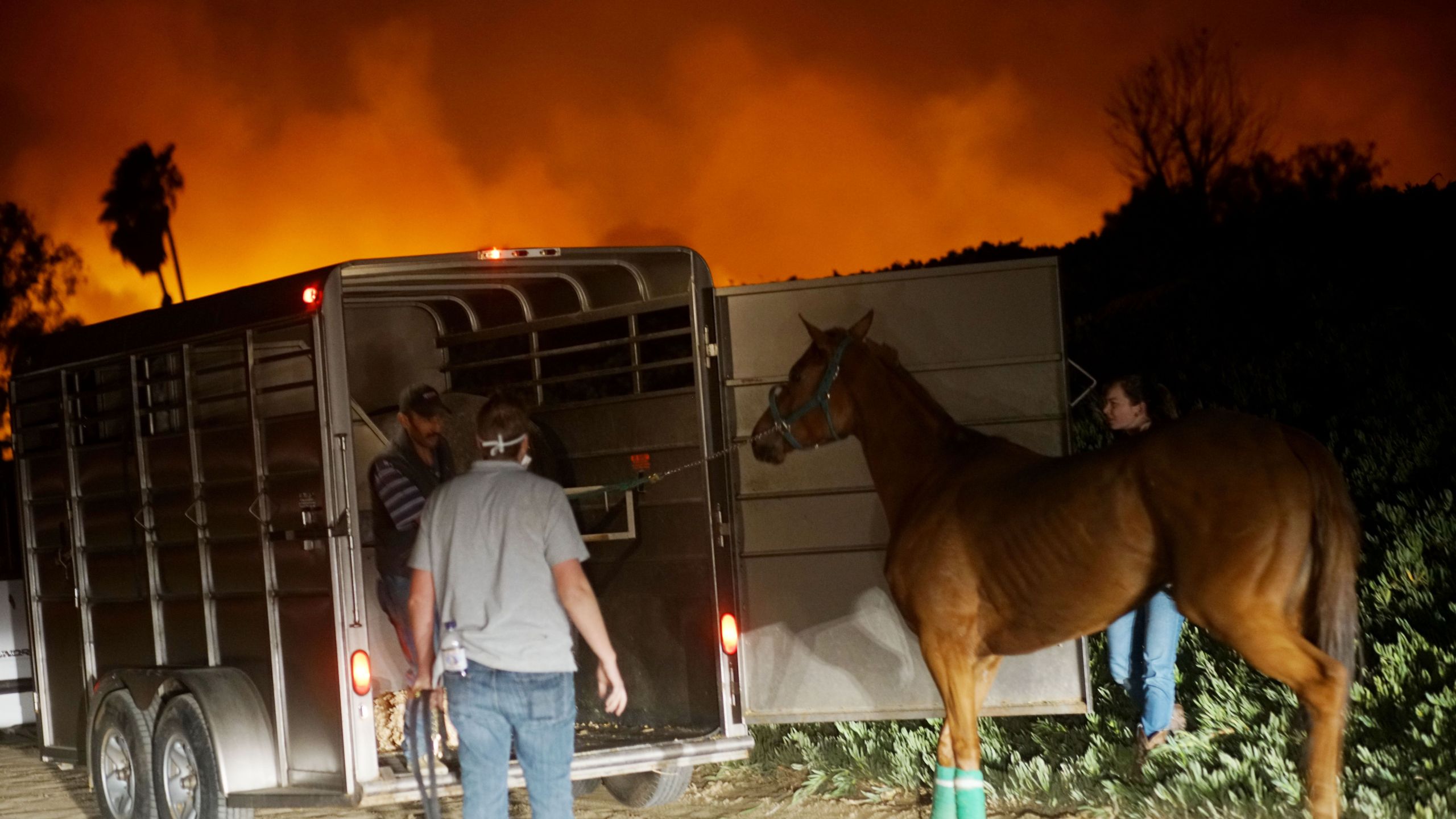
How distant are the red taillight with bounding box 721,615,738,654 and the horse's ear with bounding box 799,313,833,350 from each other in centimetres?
140

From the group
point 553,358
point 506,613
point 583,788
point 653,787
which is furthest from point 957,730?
point 553,358

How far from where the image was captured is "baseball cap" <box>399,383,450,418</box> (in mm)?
7410

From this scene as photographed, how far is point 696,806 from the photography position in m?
8.00

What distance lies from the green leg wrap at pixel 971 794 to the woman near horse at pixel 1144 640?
1250 mm

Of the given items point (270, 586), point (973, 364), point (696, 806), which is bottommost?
point (696, 806)

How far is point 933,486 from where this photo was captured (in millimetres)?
6293

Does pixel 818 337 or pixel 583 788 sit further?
pixel 583 788

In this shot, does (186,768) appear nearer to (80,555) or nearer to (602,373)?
(80,555)

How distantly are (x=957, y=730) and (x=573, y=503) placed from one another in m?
2.80

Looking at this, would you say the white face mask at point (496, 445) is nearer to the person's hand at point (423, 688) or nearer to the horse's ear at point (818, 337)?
the person's hand at point (423, 688)

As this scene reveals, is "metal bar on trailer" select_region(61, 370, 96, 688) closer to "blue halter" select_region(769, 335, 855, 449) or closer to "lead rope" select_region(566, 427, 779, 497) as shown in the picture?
"lead rope" select_region(566, 427, 779, 497)

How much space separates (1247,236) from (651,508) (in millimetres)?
14518

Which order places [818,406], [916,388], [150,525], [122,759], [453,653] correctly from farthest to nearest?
[122,759] → [150,525] → [818,406] → [916,388] → [453,653]

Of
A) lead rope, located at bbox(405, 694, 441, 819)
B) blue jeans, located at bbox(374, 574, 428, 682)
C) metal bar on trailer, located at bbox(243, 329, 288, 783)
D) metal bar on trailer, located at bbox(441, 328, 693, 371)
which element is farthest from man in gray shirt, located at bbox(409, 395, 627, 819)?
blue jeans, located at bbox(374, 574, 428, 682)
